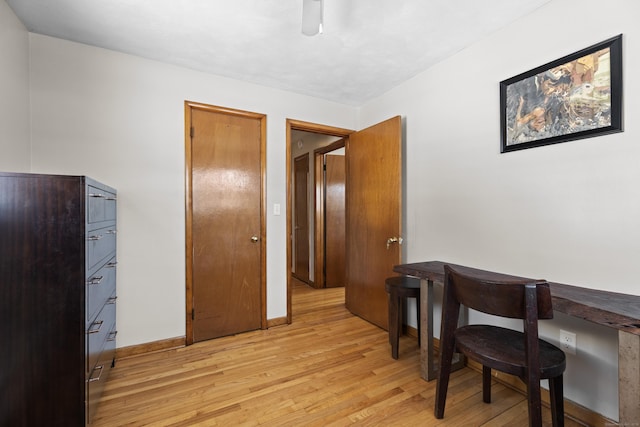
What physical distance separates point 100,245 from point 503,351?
218 cm

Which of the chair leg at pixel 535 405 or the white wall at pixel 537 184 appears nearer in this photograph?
the chair leg at pixel 535 405

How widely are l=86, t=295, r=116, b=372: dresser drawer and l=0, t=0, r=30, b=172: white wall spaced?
1.00m

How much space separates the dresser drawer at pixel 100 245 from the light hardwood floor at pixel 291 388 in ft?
2.85

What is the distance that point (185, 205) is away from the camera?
2.41 meters

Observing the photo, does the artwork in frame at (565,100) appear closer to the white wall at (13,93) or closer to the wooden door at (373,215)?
the wooden door at (373,215)

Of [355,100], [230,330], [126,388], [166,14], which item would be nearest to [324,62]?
[355,100]

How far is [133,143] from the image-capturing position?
221 centimetres

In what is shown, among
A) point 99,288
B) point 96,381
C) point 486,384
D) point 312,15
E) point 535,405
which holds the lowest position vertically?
point 486,384

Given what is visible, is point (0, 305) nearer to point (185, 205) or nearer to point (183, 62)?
point (185, 205)

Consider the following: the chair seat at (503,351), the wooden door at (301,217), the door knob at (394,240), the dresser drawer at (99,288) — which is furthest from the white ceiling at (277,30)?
the wooden door at (301,217)

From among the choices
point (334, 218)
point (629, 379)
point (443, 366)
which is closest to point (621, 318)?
point (629, 379)

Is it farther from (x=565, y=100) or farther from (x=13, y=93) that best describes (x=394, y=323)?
(x=13, y=93)

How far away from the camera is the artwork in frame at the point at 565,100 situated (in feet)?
4.57

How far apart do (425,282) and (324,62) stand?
189cm
